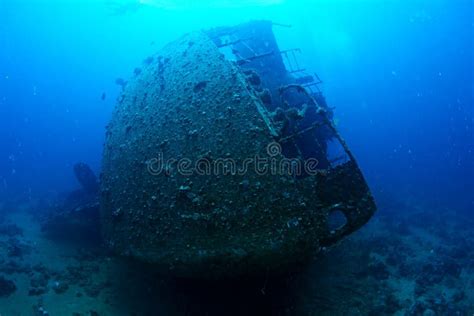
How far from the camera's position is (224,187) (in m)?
4.64

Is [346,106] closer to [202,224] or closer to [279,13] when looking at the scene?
[279,13]

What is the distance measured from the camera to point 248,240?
14.6ft

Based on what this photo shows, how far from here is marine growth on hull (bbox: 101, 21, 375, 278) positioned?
14.8ft

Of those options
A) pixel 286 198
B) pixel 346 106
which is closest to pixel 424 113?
pixel 346 106

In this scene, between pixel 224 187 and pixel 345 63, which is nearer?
pixel 224 187

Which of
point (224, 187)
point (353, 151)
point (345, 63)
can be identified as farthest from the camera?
point (345, 63)

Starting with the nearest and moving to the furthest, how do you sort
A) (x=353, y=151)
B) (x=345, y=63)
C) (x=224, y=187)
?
(x=224, y=187), (x=353, y=151), (x=345, y=63)

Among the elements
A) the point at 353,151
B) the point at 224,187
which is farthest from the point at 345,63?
the point at 224,187

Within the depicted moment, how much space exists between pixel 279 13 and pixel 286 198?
39.5 m

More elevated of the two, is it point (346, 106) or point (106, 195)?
point (106, 195)

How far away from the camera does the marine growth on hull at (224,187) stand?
450cm

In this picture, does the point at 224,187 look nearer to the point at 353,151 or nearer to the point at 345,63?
the point at 353,151

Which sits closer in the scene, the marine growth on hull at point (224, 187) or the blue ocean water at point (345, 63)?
the marine growth on hull at point (224, 187)

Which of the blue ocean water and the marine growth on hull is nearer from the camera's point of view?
the marine growth on hull
